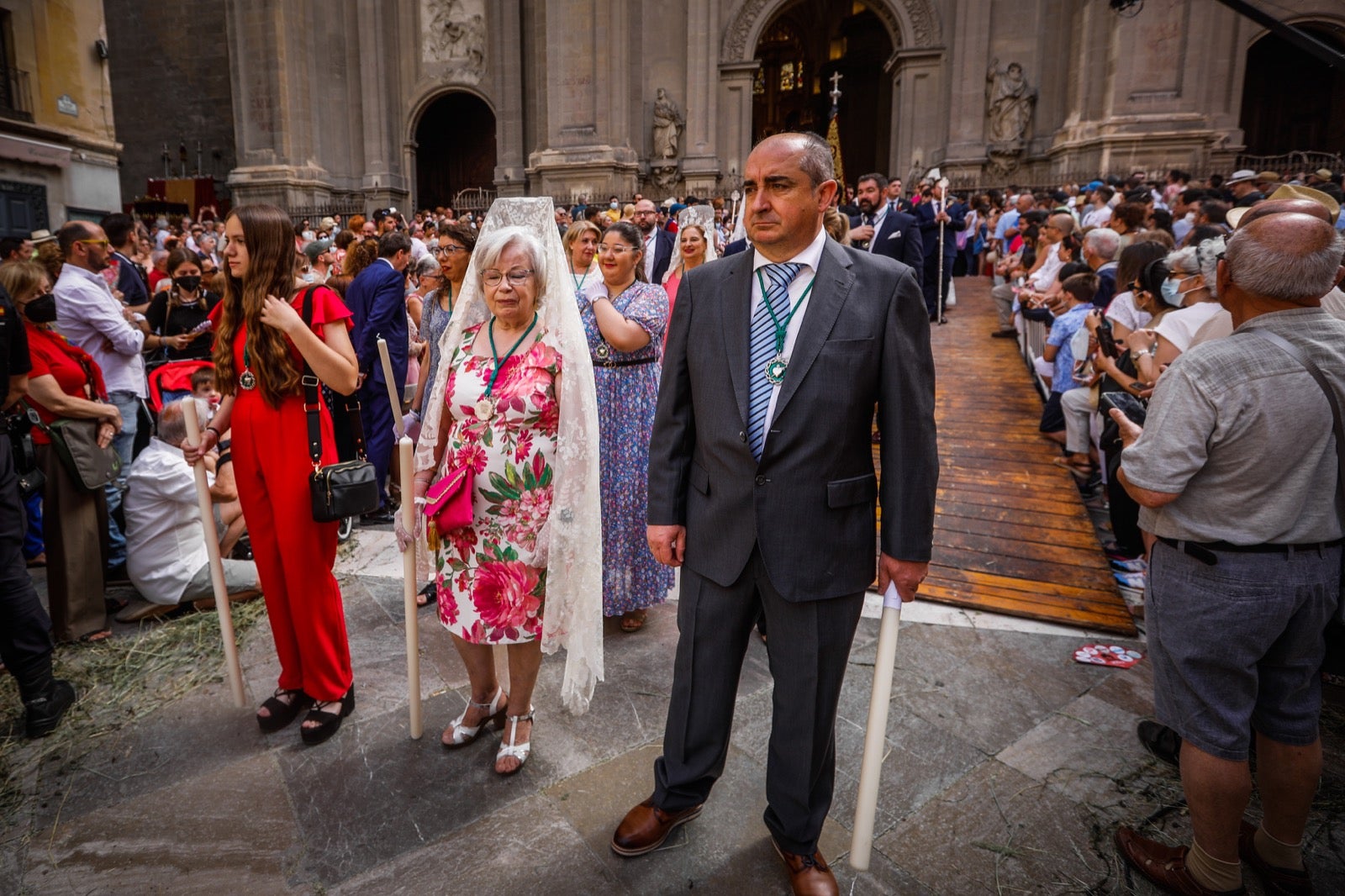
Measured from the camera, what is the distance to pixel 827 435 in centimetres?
212

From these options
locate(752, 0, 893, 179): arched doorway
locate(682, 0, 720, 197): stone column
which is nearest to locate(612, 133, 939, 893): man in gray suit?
locate(682, 0, 720, 197): stone column

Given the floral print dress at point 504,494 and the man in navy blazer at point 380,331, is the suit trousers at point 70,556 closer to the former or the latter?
the man in navy blazer at point 380,331

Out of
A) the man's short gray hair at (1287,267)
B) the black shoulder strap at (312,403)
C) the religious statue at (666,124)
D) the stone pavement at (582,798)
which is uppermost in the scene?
the religious statue at (666,124)

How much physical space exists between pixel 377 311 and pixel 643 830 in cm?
452

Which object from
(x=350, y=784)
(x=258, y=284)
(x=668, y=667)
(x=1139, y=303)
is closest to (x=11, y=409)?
(x=258, y=284)

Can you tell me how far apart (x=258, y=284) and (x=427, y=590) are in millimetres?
2238

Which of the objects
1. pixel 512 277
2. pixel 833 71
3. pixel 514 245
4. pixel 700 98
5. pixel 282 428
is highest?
pixel 833 71

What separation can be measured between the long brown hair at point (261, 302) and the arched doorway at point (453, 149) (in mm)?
23419

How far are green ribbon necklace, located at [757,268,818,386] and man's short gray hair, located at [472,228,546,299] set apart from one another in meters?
1.00

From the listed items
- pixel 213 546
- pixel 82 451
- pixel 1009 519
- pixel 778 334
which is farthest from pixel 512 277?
pixel 1009 519

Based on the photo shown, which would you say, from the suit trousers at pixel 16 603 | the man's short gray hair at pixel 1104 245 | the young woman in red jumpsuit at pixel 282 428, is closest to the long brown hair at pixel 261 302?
the young woman in red jumpsuit at pixel 282 428

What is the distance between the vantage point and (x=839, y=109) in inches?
1103

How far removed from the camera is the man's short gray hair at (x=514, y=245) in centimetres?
286

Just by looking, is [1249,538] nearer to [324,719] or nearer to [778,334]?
[778,334]
